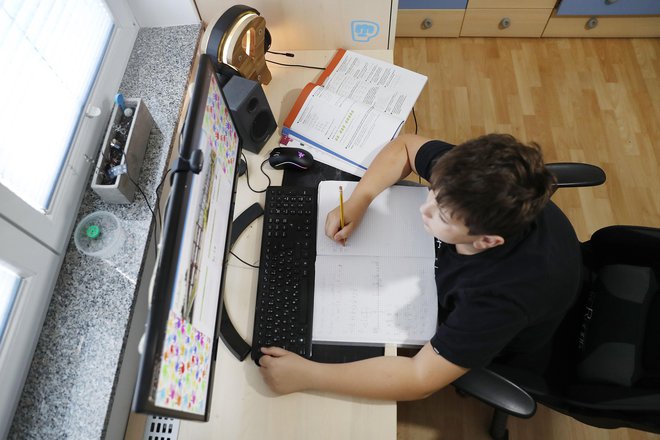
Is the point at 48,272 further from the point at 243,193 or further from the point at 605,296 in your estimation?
the point at 605,296

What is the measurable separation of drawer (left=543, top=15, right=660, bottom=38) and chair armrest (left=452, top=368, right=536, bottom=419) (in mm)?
2102

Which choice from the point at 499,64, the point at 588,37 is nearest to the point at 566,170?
the point at 499,64

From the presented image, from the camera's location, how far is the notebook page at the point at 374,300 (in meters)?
0.99

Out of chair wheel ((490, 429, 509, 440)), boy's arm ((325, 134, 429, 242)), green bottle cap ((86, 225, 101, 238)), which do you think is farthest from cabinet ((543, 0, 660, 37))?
green bottle cap ((86, 225, 101, 238))

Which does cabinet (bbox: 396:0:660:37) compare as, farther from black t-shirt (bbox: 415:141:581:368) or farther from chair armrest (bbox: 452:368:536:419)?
chair armrest (bbox: 452:368:536:419)

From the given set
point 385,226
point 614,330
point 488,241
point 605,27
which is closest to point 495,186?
point 488,241

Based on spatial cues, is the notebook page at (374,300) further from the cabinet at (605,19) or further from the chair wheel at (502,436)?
the cabinet at (605,19)

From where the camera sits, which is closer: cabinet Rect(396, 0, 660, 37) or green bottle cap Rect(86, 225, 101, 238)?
green bottle cap Rect(86, 225, 101, 238)

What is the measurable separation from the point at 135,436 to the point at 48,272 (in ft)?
1.30

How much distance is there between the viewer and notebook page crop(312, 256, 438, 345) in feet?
3.24

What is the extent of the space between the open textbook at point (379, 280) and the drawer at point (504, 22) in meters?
1.60

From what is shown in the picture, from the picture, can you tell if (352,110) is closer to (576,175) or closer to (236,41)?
(236,41)

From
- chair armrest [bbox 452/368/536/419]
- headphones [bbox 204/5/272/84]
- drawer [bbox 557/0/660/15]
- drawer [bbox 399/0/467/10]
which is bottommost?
chair armrest [bbox 452/368/536/419]

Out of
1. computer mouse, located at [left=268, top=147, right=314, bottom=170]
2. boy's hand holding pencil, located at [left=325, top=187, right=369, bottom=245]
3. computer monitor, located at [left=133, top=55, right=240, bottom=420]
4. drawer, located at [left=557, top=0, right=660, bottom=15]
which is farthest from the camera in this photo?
drawer, located at [left=557, top=0, right=660, bottom=15]
